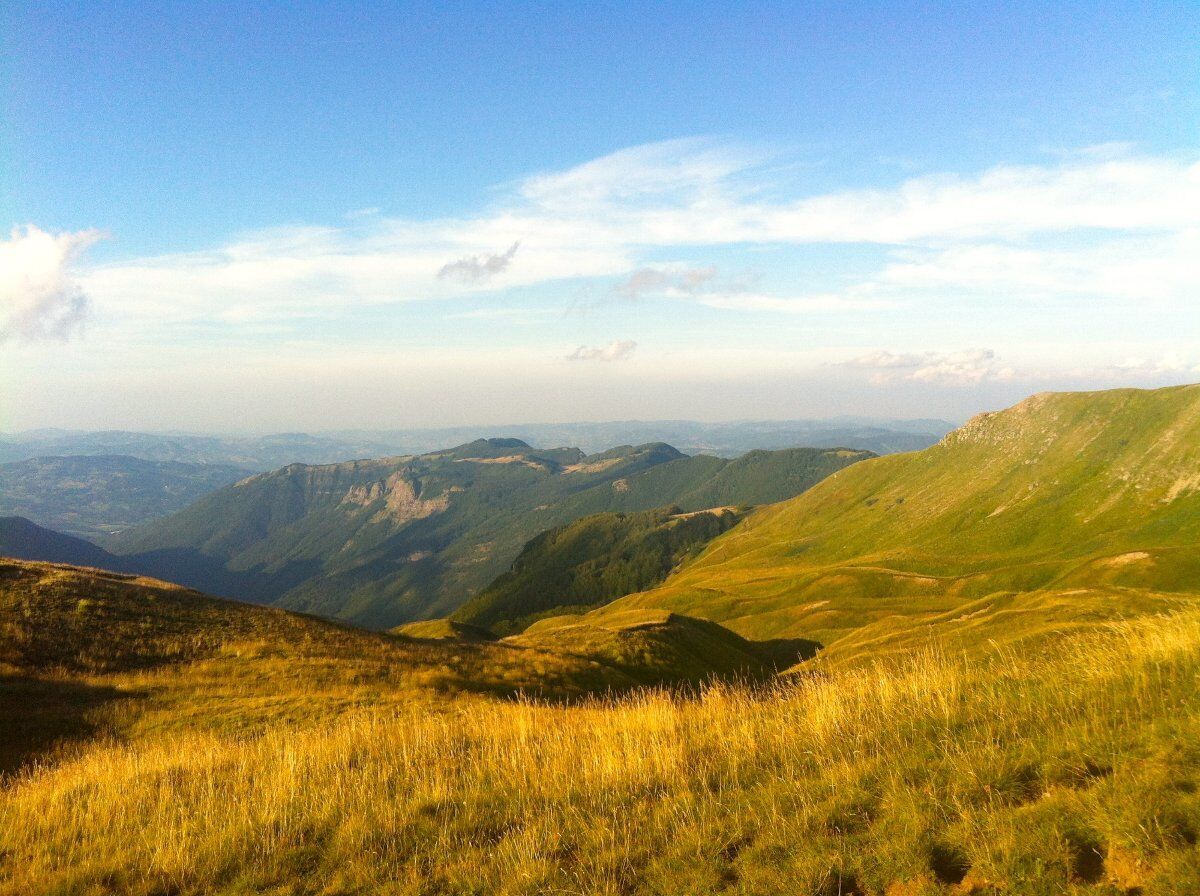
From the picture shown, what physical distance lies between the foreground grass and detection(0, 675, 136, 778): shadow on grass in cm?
676

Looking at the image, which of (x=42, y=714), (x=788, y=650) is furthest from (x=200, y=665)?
(x=788, y=650)

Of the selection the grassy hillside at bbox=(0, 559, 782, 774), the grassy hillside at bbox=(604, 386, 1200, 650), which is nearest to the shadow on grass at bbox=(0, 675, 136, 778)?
the grassy hillside at bbox=(0, 559, 782, 774)

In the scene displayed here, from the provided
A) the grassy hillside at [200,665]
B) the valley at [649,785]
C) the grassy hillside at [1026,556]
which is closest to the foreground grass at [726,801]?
the valley at [649,785]

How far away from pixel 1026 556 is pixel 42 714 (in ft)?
559

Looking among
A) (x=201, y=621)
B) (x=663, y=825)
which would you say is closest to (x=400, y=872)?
(x=663, y=825)

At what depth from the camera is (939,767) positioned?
341 inches

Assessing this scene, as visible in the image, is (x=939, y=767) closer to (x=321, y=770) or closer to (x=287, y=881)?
(x=287, y=881)

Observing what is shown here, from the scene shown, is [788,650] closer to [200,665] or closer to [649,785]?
[200,665]

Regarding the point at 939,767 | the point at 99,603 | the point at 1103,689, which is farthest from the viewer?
the point at 99,603

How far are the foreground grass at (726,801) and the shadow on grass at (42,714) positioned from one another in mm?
6762

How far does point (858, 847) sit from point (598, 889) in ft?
10.3

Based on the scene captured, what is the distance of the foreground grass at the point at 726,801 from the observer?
6.77 meters

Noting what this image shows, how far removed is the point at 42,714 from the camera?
20.6m

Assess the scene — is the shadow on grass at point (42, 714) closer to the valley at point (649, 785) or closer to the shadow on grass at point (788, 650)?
the valley at point (649, 785)
